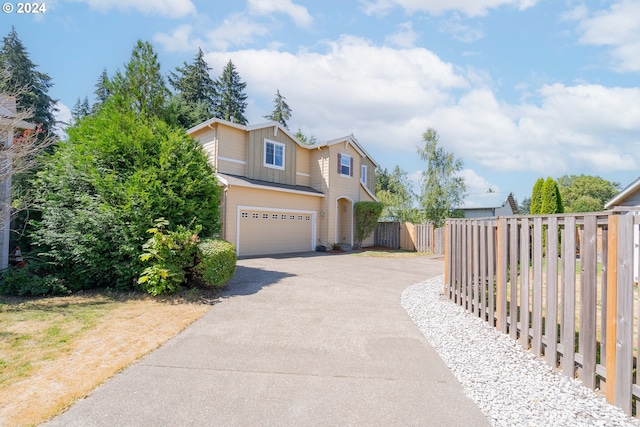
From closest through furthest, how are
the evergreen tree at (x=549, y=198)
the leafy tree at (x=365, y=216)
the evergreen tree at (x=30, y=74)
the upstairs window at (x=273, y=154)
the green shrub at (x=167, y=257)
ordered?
the green shrub at (x=167, y=257) → the evergreen tree at (x=549, y=198) → the upstairs window at (x=273, y=154) → the leafy tree at (x=365, y=216) → the evergreen tree at (x=30, y=74)

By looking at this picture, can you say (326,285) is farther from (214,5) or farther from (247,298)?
(214,5)

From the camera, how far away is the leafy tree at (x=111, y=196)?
22.8ft

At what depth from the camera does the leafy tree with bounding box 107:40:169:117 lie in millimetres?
11406

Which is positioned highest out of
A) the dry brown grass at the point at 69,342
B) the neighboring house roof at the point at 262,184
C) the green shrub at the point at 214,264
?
the neighboring house roof at the point at 262,184

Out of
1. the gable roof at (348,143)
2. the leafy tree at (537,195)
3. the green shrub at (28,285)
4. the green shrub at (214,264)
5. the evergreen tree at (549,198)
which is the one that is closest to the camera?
the green shrub at (28,285)

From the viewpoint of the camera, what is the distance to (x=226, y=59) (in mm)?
38344

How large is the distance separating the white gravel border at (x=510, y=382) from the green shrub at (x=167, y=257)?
5004 millimetres

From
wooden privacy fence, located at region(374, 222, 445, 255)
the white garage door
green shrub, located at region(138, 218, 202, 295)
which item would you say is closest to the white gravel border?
green shrub, located at region(138, 218, 202, 295)

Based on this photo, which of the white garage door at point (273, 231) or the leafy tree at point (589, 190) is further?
the leafy tree at point (589, 190)

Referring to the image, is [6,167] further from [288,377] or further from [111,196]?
[288,377]

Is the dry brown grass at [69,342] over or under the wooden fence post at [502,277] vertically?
under

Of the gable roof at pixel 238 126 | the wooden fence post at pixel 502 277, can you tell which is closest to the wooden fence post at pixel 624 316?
the wooden fence post at pixel 502 277

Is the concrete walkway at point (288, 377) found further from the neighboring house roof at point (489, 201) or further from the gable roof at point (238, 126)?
the neighboring house roof at point (489, 201)

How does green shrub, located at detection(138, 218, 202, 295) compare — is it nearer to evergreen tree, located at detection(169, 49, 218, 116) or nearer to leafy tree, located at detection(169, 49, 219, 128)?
leafy tree, located at detection(169, 49, 219, 128)
